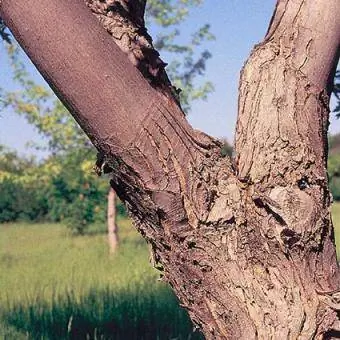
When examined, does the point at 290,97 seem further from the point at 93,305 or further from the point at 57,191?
the point at 57,191

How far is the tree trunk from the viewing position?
2158 mm

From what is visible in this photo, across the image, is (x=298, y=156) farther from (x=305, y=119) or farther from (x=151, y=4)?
(x=151, y=4)

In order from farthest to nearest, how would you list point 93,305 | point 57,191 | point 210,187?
point 57,191 < point 93,305 < point 210,187

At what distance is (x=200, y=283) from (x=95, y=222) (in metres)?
20.5

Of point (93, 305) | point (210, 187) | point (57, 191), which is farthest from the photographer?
point (57, 191)

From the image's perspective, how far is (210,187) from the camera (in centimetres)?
226

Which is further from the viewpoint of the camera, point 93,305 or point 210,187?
point 93,305

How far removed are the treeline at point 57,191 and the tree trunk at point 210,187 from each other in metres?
9.56

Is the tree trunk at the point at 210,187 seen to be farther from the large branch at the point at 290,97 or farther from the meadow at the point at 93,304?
the meadow at the point at 93,304

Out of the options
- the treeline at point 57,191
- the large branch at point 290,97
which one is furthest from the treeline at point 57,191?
the large branch at point 290,97

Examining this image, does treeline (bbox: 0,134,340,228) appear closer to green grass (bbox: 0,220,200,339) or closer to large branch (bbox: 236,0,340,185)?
green grass (bbox: 0,220,200,339)

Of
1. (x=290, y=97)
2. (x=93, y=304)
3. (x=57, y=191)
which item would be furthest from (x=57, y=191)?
(x=290, y=97)

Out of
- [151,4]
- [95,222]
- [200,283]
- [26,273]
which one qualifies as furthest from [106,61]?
[95,222]

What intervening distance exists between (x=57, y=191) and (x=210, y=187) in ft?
70.6
